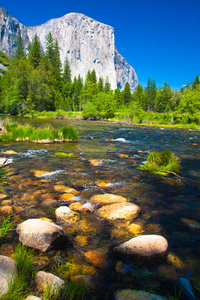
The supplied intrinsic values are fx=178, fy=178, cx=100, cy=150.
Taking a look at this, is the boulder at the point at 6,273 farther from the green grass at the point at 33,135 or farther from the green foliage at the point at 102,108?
the green foliage at the point at 102,108

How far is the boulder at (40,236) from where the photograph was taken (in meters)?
2.48

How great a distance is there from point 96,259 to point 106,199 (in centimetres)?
181

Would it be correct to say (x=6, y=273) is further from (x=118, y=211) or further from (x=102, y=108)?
(x=102, y=108)

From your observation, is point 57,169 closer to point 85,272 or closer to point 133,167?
point 133,167

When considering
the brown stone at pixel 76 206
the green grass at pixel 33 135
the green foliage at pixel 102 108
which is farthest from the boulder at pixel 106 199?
→ the green foliage at pixel 102 108

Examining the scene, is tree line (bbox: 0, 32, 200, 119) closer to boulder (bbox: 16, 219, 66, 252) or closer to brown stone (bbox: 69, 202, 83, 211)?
brown stone (bbox: 69, 202, 83, 211)

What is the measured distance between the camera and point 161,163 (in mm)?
7309

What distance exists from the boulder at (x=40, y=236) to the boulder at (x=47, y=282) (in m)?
0.50

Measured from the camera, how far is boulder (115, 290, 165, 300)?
1.77m

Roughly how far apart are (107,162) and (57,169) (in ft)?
7.71

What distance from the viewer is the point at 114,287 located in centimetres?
204

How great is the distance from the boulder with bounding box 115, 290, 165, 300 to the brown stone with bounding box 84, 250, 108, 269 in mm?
465

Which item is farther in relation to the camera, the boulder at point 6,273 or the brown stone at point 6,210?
the brown stone at point 6,210

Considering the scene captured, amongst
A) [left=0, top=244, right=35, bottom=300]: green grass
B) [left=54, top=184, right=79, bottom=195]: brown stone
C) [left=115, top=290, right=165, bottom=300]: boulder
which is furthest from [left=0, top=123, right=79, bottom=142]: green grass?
[left=115, top=290, right=165, bottom=300]: boulder
